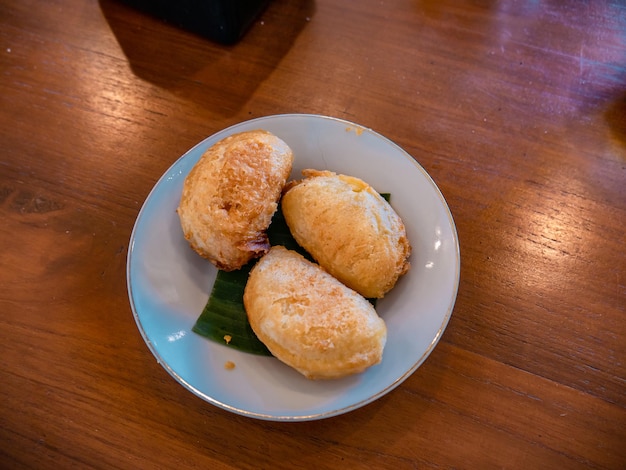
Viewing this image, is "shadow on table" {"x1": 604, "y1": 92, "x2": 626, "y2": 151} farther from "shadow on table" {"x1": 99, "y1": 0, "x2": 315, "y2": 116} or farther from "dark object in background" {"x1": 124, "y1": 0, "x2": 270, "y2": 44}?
"dark object in background" {"x1": 124, "y1": 0, "x2": 270, "y2": 44}

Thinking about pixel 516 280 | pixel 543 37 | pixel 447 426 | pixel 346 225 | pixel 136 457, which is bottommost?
pixel 136 457

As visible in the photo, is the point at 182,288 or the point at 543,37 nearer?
the point at 182,288

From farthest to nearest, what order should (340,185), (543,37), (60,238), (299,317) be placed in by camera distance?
(543,37) → (60,238) → (340,185) → (299,317)

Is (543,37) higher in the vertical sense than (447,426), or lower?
higher

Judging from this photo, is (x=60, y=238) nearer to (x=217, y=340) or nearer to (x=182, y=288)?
(x=182, y=288)

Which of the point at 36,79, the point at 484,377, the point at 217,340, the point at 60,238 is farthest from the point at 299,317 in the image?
the point at 36,79

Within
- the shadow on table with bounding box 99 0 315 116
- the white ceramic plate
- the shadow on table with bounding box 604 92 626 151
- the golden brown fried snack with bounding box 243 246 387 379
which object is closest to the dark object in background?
the shadow on table with bounding box 99 0 315 116
